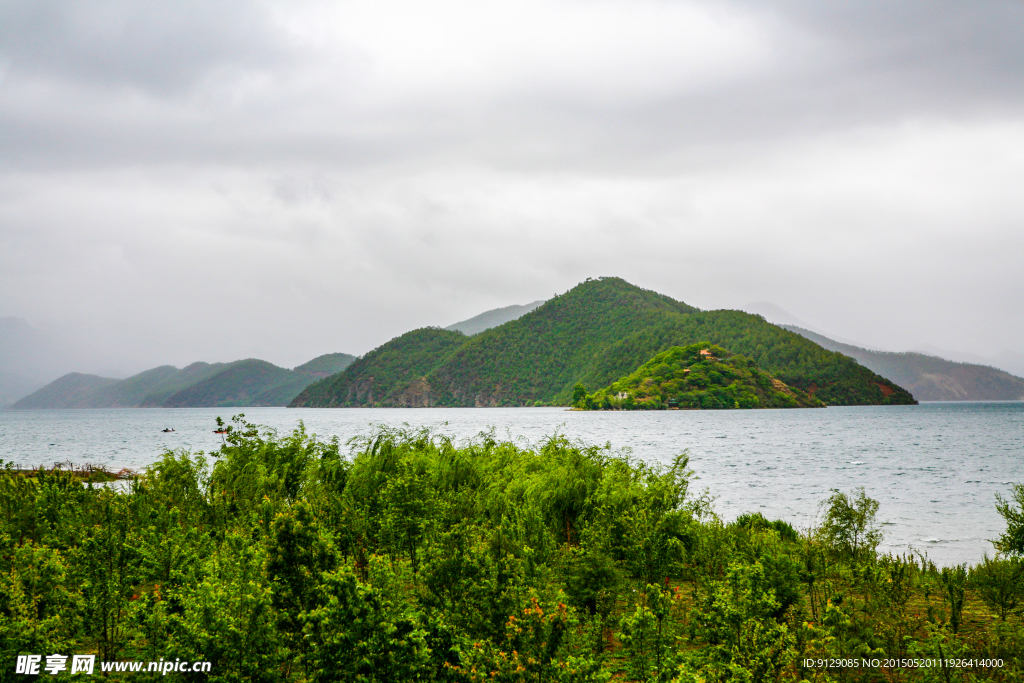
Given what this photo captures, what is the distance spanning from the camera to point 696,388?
562 ft

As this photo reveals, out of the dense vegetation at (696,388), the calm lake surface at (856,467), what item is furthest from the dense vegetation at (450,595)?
the dense vegetation at (696,388)

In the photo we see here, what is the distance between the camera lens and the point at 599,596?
937cm

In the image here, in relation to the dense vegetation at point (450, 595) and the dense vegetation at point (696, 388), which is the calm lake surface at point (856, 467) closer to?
the dense vegetation at point (450, 595)

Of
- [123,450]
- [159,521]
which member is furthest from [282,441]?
[123,450]

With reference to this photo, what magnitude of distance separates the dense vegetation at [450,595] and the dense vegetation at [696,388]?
161m

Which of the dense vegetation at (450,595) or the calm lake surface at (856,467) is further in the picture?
the calm lake surface at (856,467)

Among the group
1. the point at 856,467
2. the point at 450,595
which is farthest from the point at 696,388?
the point at 450,595

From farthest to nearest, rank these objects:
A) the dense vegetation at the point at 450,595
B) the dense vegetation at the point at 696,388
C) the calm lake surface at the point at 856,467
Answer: the dense vegetation at the point at 696,388, the calm lake surface at the point at 856,467, the dense vegetation at the point at 450,595

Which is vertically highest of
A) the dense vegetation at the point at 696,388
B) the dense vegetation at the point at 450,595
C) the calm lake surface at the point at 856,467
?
the dense vegetation at the point at 696,388

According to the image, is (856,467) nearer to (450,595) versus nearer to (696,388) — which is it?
(450,595)

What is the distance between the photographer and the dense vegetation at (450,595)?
630cm

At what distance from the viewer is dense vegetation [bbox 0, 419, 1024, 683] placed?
6305mm

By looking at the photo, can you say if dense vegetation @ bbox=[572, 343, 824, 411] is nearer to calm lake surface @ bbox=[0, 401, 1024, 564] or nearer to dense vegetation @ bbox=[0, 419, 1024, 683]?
calm lake surface @ bbox=[0, 401, 1024, 564]

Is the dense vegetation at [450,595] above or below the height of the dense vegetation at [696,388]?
below
